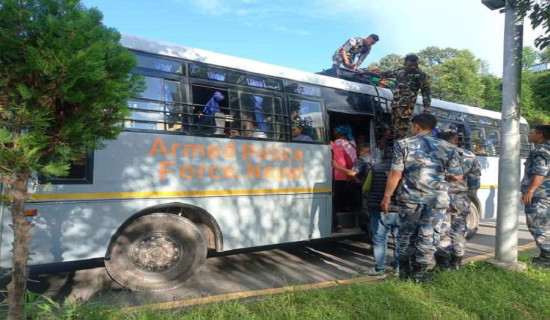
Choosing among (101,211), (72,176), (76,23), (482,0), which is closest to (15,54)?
(76,23)

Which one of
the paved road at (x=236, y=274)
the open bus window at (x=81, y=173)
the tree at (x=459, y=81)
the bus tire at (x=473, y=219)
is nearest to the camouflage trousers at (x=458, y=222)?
the paved road at (x=236, y=274)

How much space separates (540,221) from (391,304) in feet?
9.99

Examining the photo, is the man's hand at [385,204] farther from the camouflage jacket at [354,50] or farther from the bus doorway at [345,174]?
the camouflage jacket at [354,50]

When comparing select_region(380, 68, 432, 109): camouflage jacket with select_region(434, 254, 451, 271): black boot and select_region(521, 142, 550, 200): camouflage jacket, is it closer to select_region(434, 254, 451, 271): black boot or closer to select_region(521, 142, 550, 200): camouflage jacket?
select_region(521, 142, 550, 200): camouflage jacket

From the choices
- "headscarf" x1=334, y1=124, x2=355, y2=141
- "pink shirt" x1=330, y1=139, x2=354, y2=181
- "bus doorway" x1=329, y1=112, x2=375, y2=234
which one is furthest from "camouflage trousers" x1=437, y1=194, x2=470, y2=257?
"headscarf" x1=334, y1=124, x2=355, y2=141

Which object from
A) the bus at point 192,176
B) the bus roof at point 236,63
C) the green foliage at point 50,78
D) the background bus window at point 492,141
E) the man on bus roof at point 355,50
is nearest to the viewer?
the green foliage at point 50,78

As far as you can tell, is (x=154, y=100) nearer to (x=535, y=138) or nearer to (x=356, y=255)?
(x=356, y=255)

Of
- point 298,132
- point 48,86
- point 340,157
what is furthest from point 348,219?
point 48,86

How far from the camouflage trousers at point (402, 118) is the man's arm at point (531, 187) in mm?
1876

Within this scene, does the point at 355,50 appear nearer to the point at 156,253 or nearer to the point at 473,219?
the point at 473,219

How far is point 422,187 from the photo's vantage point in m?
4.25

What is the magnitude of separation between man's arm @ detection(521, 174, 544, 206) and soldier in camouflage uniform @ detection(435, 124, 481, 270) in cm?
60

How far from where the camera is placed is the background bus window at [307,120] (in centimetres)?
557

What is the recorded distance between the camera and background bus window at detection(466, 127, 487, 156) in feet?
27.6
